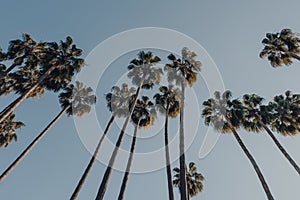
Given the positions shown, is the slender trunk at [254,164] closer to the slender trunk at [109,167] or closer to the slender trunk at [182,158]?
the slender trunk at [182,158]

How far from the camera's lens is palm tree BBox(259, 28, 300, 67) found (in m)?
29.8

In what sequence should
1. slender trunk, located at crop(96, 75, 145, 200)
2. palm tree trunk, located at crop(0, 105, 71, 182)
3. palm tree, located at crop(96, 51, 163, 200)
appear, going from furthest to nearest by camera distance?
palm tree, located at crop(96, 51, 163, 200) → palm tree trunk, located at crop(0, 105, 71, 182) → slender trunk, located at crop(96, 75, 145, 200)

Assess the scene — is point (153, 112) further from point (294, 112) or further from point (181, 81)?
point (294, 112)

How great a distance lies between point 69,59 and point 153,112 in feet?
35.3

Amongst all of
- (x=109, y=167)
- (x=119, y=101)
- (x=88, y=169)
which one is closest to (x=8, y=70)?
(x=119, y=101)

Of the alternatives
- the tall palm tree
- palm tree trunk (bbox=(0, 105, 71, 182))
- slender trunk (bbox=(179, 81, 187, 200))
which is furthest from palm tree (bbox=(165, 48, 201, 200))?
palm tree trunk (bbox=(0, 105, 71, 182))

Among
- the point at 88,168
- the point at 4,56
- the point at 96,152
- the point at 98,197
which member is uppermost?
the point at 4,56

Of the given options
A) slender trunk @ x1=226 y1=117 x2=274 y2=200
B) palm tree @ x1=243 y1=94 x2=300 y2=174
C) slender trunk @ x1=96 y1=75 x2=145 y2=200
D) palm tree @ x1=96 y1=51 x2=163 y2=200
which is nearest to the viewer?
slender trunk @ x1=96 y1=75 x2=145 y2=200

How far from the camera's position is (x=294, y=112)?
27.5 metres

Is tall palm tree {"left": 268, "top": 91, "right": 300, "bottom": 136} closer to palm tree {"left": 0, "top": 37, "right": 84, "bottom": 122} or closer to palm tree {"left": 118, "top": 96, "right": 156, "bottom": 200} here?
palm tree {"left": 118, "top": 96, "right": 156, "bottom": 200}

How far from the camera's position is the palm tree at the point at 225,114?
28656 mm

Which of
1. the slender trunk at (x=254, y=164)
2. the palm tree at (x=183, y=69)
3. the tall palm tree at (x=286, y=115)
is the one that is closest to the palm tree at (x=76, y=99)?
the palm tree at (x=183, y=69)

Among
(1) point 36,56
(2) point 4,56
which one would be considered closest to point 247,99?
(1) point 36,56

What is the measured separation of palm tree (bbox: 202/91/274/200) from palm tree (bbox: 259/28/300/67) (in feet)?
19.4
